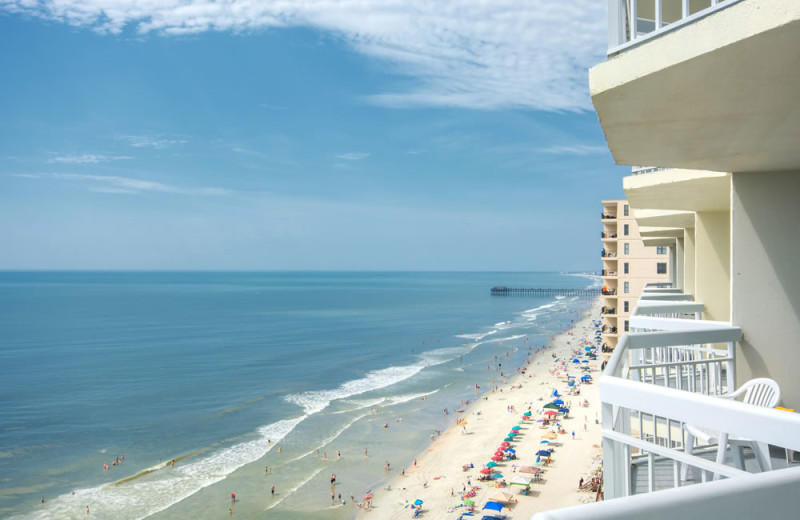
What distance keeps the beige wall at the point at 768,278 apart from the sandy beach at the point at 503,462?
16618 millimetres

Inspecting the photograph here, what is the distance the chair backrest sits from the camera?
498cm

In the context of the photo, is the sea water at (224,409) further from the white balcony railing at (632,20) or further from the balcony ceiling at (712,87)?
the white balcony railing at (632,20)

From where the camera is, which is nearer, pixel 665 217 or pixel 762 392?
pixel 762 392

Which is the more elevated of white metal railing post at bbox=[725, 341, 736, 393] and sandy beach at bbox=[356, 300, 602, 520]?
white metal railing post at bbox=[725, 341, 736, 393]

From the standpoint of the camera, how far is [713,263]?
37.1 feet

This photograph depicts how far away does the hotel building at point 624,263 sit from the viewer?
40.5 metres

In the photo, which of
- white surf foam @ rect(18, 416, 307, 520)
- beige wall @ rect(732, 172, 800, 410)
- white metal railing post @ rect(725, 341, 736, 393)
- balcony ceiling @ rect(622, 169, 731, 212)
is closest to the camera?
white metal railing post @ rect(725, 341, 736, 393)

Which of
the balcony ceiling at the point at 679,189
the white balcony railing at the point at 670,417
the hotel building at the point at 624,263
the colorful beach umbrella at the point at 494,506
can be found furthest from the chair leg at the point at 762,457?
the hotel building at the point at 624,263

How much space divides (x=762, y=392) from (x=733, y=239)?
175 cm

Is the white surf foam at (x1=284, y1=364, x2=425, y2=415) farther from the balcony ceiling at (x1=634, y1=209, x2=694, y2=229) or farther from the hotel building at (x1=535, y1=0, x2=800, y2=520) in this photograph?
the hotel building at (x1=535, y1=0, x2=800, y2=520)

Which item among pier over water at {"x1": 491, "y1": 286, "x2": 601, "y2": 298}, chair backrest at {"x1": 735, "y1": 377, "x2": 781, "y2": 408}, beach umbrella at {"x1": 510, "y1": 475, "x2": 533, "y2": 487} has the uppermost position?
chair backrest at {"x1": 735, "y1": 377, "x2": 781, "y2": 408}

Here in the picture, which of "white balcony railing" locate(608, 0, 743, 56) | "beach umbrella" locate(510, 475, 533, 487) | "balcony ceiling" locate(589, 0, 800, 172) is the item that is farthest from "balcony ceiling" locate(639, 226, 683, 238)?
"white balcony railing" locate(608, 0, 743, 56)

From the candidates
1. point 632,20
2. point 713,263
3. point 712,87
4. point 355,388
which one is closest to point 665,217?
point 713,263

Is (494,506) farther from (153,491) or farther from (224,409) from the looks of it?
(224,409)
